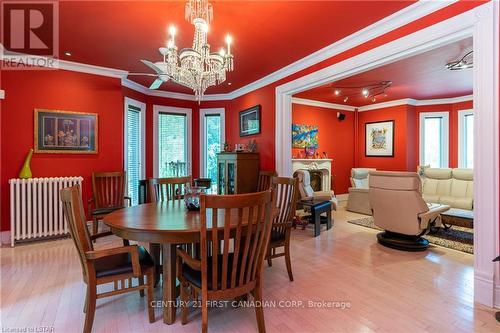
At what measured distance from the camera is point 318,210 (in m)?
4.26

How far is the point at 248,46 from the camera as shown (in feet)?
11.2

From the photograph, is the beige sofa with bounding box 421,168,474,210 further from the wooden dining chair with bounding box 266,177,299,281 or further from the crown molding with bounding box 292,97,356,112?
the wooden dining chair with bounding box 266,177,299,281

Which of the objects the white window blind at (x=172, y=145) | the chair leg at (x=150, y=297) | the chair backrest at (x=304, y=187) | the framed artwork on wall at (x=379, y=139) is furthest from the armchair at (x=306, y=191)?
the framed artwork on wall at (x=379, y=139)

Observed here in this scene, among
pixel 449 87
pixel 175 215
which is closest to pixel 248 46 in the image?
pixel 175 215

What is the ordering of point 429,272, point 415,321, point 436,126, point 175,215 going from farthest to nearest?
1. point 436,126
2. point 429,272
3. point 175,215
4. point 415,321

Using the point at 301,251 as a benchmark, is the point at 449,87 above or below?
above

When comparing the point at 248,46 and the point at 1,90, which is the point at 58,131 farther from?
the point at 248,46

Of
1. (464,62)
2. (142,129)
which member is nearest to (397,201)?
(464,62)

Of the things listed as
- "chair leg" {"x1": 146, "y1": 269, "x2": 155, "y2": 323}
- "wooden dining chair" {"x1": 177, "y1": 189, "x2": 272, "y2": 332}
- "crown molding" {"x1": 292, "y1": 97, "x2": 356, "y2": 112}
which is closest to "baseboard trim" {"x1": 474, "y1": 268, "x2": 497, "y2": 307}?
"wooden dining chair" {"x1": 177, "y1": 189, "x2": 272, "y2": 332}

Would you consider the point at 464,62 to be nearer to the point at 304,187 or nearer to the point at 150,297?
the point at 304,187

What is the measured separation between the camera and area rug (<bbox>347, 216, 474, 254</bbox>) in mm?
3659

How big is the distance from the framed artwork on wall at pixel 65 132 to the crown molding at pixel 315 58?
0.72 metres

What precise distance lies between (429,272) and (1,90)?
5789mm

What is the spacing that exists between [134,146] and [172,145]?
88 cm
